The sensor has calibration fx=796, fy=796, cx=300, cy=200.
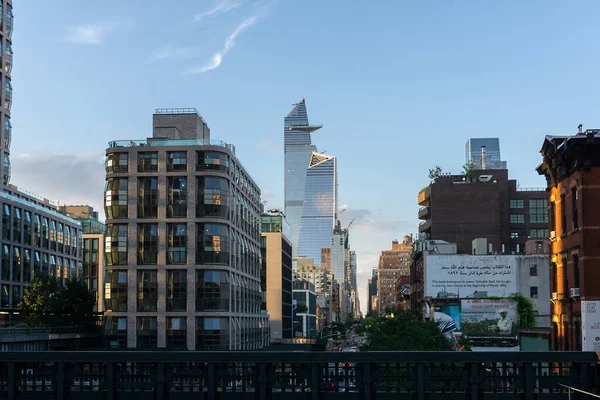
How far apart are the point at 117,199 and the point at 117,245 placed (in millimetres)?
5151

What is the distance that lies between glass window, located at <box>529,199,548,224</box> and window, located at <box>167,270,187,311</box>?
69.9m

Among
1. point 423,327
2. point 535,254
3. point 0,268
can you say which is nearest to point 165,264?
point 423,327

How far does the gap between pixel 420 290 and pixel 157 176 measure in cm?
4514

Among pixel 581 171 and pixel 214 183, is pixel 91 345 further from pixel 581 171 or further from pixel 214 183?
pixel 581 171

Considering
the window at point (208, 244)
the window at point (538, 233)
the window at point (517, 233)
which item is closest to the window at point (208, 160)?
the window at point (208, 244)

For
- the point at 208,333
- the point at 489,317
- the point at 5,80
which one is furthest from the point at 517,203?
the point at 5,80

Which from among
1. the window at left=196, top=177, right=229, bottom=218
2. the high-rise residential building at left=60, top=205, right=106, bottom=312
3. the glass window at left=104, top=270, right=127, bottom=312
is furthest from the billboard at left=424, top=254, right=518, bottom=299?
the high-rise residential building at left=60, top=205, right=106, bottom=312

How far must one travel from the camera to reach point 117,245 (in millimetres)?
89000

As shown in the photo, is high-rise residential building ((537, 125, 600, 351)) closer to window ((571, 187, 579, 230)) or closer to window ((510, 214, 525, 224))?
window ((571, 187, 579, 230))

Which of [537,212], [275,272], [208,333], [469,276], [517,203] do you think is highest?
[517,203]

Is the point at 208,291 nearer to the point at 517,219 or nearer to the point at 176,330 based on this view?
the point at 176,330

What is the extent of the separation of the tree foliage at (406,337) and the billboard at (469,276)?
17.6 meters
